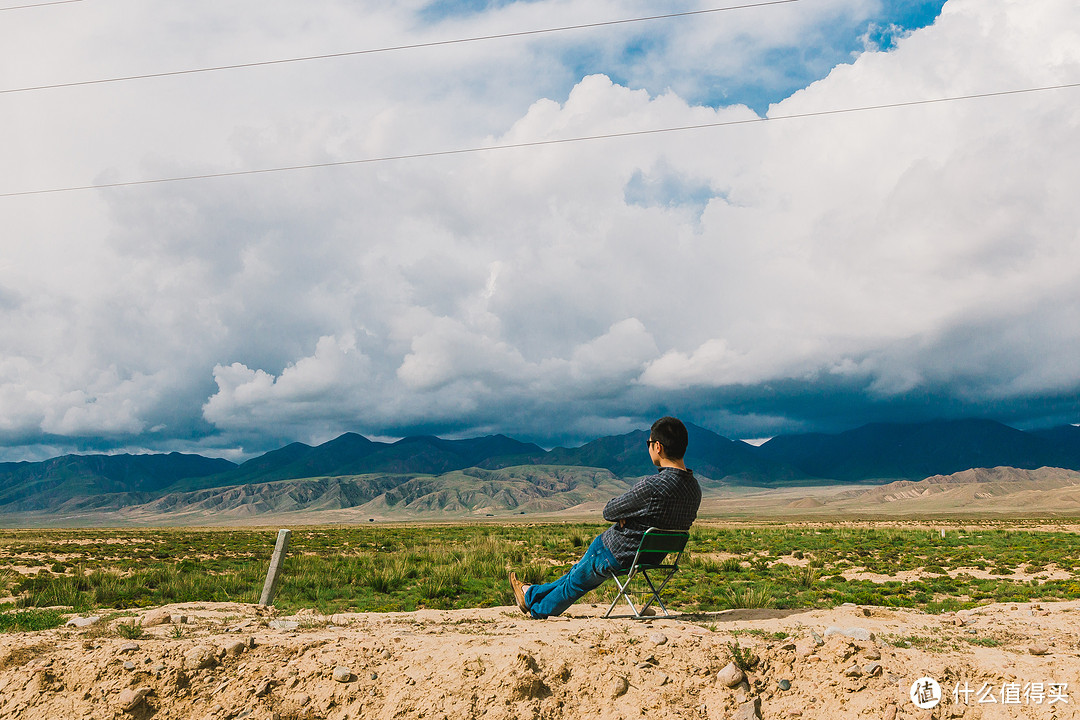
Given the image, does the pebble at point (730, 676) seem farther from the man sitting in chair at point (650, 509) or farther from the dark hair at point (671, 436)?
the dark hair at point (671, 436)

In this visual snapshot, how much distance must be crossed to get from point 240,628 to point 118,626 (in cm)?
108

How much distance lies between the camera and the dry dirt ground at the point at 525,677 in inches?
197

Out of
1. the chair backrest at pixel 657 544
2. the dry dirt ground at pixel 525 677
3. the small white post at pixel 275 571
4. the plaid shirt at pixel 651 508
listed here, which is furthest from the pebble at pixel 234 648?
the small white post at pixel 275 571

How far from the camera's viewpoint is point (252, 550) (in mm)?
30688

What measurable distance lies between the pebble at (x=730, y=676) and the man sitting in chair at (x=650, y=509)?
1508 mm


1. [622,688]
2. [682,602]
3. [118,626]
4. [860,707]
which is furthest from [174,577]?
[860,707]

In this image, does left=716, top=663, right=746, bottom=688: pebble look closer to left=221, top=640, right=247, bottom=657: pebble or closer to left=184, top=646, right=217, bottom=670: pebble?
left=221, top=640, right=247, bottom=657: pebble

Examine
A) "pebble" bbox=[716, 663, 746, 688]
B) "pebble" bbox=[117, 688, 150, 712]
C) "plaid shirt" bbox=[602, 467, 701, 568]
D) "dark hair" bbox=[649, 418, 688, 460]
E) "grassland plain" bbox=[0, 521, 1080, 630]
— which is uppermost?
"dark hair" bbox=[649, 418, 688, 460]

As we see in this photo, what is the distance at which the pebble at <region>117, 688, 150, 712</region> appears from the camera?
Result: 5.22 meters

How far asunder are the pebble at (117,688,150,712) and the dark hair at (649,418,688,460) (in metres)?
4.68

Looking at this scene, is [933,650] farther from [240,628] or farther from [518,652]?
[240,628]

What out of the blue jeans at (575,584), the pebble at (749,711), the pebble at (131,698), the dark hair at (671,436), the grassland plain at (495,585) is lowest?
the grassland plain at (495,585)

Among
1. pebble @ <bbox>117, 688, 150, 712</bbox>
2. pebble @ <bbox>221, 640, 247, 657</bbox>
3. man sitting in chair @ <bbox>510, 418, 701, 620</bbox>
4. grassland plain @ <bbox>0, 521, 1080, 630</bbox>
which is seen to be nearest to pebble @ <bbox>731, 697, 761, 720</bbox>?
man sitting in chair @ <bbox>510, 418, 701, 620</bbox>

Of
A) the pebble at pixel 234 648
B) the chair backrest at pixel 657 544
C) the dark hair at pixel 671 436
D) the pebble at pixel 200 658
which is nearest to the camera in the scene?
the pebble at pixel 200 658
